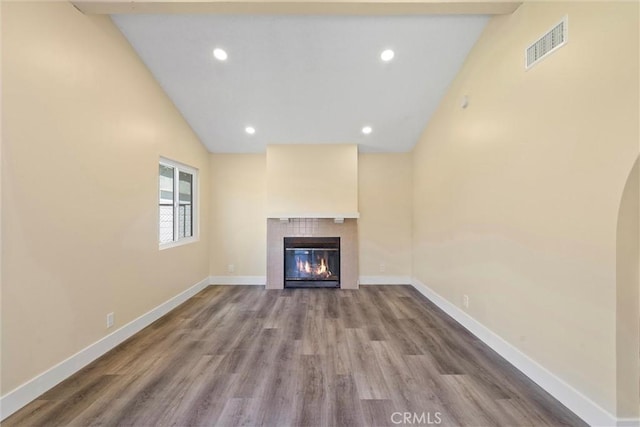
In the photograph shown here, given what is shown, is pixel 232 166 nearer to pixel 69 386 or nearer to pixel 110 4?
pixel 110 4

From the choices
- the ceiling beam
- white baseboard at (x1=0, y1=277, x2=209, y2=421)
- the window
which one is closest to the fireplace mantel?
the window

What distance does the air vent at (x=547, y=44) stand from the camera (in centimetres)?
181

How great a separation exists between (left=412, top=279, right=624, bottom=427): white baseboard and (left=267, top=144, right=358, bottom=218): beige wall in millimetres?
2523

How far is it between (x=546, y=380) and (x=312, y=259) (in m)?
3.41

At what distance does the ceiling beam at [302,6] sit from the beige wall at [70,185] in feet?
1.23

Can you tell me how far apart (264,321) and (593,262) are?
308cm

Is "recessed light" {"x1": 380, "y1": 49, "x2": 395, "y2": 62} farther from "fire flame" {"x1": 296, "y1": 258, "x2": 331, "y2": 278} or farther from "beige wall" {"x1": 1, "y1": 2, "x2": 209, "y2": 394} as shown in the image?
"fire flame" {"x1": 296, "y1": 258, "x2": 331, "y2": 278}

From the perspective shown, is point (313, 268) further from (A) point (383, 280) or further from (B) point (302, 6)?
(B) point (302, 6)

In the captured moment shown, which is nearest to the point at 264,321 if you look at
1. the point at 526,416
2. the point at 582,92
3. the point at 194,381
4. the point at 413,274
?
the point at 194,381

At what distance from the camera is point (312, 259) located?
4.80m

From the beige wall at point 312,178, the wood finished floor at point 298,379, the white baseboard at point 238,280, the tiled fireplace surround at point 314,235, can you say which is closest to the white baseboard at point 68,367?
the wood finished floor at point 298,379

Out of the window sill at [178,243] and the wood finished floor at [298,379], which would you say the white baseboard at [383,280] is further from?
the window sill at [178,243]

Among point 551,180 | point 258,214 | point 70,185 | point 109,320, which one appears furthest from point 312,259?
point 551,180

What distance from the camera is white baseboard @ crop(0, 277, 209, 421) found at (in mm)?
1718
